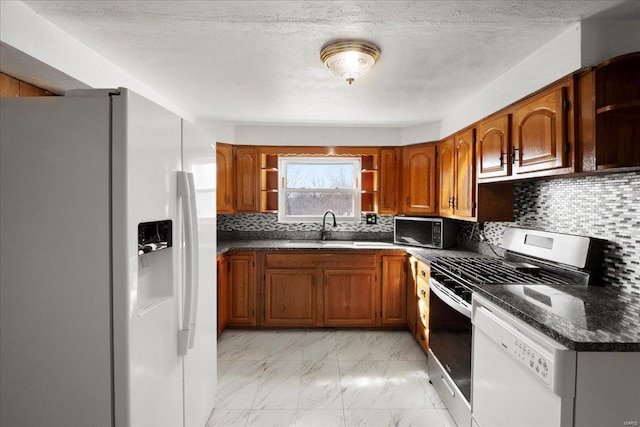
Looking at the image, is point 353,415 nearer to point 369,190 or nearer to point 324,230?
point 324,230

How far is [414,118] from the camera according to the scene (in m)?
3.40

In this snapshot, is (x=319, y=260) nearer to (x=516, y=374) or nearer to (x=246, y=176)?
(x=246, y=176)

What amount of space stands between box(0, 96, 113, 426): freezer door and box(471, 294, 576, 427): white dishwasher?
1558 millimetres

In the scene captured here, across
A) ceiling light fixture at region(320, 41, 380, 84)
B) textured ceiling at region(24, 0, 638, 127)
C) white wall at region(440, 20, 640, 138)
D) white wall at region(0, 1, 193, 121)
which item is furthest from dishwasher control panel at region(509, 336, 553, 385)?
white wall at region(0, 1, 193, 121)

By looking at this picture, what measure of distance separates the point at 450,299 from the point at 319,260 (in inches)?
62.8

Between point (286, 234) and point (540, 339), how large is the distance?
3.04 m

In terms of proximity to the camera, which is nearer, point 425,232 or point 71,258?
point 71,258

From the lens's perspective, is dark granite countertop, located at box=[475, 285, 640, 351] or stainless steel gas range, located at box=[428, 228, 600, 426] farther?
stainless steel gas range, located at box=[428, 228, 600, 426]

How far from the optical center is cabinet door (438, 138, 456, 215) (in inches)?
120

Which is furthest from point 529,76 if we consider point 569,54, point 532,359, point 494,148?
point 532,359

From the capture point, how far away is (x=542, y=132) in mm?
1828

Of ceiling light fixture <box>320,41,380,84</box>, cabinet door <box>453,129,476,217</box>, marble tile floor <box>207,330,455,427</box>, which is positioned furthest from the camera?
cabinet door <box>453,129,476,217</box>

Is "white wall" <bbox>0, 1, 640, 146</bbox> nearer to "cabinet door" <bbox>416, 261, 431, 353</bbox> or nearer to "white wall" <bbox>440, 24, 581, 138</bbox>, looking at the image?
"white wall" <bbox>440, 24, 581, 138</bbox>

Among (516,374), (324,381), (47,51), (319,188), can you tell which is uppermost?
(47,51)
